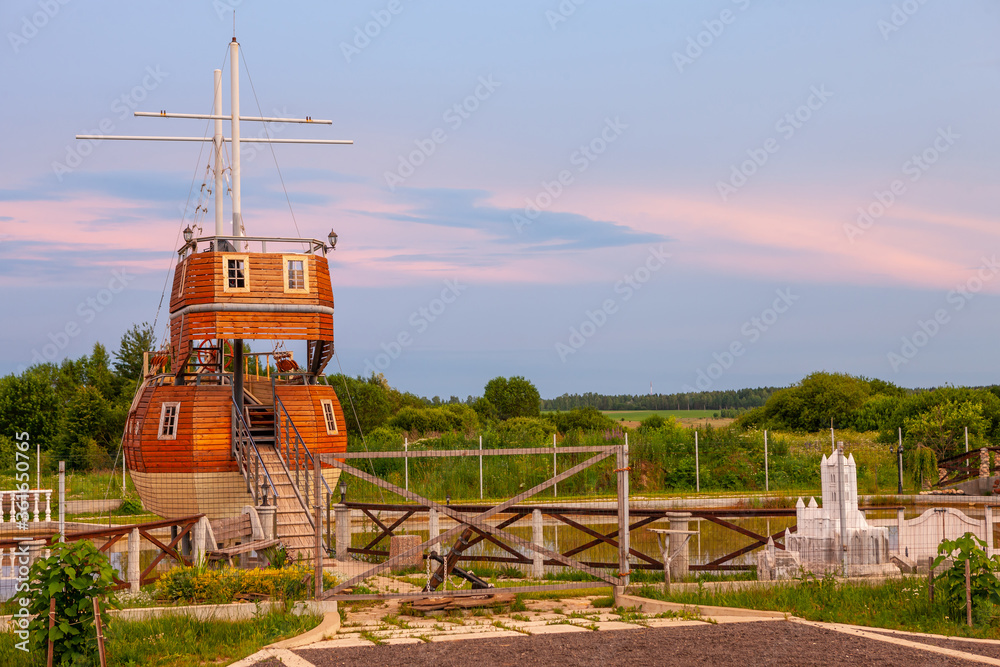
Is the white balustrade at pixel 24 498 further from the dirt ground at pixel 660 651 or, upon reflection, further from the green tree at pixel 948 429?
the green tree at pixel 948 429

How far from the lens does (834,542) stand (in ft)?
47.4

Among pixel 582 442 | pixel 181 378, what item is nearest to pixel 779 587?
pixel 181 378

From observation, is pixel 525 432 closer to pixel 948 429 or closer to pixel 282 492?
pixel 948 429

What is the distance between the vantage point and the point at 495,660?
9.74 meters

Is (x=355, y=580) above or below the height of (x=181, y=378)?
below

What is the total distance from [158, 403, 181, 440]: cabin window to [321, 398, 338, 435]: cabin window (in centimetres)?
337

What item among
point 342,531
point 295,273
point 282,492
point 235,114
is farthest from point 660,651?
point 235,114

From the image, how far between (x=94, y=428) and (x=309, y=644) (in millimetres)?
43376

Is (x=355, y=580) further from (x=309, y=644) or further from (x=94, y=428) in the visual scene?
(x=94, y=428)

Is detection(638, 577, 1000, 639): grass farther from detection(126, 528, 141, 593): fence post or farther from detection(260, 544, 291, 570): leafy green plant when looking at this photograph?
detection(126, 528, 141, 593): fence post

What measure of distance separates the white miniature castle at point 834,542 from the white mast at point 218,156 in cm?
1625

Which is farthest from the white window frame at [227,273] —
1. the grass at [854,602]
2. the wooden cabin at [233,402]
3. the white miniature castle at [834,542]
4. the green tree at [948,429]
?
the green tree at [948,429]

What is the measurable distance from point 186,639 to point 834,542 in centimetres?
933

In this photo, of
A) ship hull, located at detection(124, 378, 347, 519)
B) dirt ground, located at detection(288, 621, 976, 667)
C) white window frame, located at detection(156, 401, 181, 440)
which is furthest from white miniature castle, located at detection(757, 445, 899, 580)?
white window frame, located at detection(156, 401, 181, 440)
